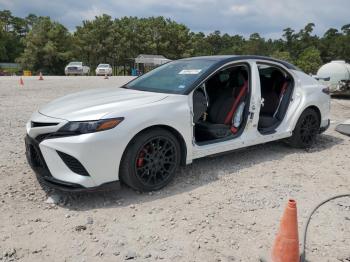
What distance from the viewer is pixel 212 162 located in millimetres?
5070

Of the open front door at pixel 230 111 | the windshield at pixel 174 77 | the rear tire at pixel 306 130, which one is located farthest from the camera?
the rear tire at pixel 306 130

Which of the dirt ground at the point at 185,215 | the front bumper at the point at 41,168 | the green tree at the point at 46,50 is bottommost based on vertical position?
the dirt ground at the point at 185,215

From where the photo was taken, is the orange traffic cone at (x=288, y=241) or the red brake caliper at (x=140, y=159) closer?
the orange traffic cone at (x=288, y=241)

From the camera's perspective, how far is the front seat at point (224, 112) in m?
4.79

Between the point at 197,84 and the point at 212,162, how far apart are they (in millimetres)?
1294

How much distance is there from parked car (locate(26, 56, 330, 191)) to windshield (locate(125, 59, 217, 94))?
0.06ft

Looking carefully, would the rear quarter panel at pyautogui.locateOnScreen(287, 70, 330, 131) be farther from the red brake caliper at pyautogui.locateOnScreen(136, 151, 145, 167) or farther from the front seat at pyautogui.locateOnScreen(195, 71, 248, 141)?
the red brake caliper at pyautogui.locateOnScreen(136, 151, 145, 167)

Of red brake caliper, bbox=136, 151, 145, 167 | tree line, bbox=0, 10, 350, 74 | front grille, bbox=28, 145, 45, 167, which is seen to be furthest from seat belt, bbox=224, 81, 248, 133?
tree line, bbox=0, 10, 350, 74

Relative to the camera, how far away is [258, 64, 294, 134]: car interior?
5.45 meters

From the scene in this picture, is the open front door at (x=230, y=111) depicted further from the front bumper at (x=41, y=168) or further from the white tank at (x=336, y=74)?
the white tank at (x=336, y=74)

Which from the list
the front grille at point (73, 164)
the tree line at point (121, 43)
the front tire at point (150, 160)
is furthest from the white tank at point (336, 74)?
the tree line at point (121, 43)

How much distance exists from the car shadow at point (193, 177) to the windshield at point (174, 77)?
113cm

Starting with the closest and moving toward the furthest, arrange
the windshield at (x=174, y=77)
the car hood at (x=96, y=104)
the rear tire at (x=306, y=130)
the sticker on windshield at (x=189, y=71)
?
the car hood at (x=96, y=104) → the windshield at (x=174, y=77) → the sticker on windshield at (x=189, y=71) → the rear tire at (x=306, y=130)

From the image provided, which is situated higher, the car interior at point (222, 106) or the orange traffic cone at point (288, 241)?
the car interior at point (222, 106)
